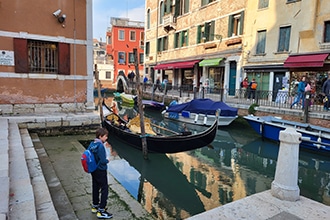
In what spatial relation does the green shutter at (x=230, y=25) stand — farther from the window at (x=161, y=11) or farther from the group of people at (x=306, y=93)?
the window at (x=161, y=11)

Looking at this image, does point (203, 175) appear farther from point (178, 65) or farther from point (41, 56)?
point (178, 65)

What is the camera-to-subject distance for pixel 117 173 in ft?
19.9

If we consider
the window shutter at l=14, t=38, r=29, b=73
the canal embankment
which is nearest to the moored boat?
the canal embankment

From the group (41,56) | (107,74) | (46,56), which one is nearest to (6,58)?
(41,56)

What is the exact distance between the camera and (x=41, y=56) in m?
7.84

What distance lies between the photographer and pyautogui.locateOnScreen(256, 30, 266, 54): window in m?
13.7

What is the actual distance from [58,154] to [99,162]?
9.95 ft

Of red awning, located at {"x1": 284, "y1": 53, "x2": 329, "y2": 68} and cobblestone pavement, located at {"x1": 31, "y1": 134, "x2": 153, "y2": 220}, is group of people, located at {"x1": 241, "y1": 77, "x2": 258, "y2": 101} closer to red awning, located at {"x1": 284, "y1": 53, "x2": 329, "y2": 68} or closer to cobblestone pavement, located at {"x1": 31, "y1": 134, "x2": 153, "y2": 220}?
red awning, located at {"x1": 284, "y1": 53, "x2": 329, "y2": 68}

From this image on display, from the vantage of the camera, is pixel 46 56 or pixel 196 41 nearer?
pixel 46 56

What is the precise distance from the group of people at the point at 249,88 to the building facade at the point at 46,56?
7627 mm

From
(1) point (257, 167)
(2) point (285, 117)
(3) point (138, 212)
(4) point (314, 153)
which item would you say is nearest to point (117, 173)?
(3) point (138, 212)

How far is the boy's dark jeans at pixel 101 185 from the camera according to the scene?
315 centimetres

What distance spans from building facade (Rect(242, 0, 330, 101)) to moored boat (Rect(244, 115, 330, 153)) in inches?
79.7

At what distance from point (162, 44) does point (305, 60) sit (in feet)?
43.7
